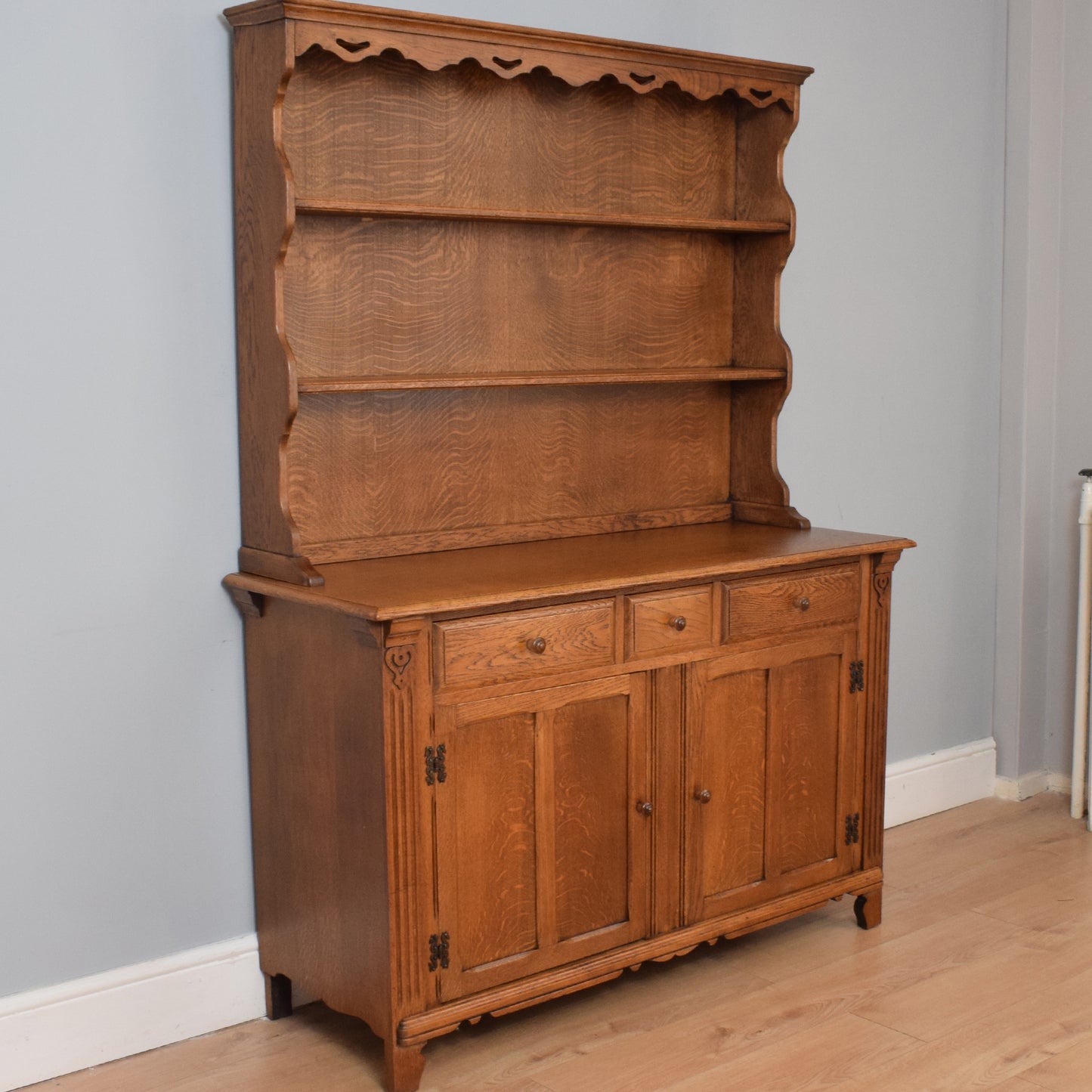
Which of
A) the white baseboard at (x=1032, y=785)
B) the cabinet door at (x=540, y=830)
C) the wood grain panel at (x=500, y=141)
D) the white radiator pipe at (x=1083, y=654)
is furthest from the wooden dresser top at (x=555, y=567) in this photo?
the white baseboard at (x=1032, y=785)

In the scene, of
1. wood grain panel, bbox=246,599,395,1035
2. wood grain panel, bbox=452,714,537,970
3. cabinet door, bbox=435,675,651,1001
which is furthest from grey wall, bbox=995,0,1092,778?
wood grain panel, bbox=246,599,395,1035

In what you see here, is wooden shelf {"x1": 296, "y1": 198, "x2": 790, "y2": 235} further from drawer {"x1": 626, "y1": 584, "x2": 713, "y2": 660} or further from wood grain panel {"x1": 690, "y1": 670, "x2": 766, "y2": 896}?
wood grain panel {"x1": 690, "y1": 670, "x2": 766, "y2": 896}

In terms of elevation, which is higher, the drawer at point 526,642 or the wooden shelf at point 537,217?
the wooden shelf at point 537,217

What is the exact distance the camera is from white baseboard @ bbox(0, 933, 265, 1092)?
2568mm

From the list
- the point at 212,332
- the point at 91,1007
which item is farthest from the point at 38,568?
the point at 91,1007

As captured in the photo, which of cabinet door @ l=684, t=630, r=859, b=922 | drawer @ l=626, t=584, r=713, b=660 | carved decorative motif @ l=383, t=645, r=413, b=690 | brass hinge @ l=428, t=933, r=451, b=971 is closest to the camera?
carved decorative motif @ l=383, t=645, r=413, b=690

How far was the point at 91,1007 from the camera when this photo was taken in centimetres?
264

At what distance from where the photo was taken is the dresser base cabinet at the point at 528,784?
8.21 feet

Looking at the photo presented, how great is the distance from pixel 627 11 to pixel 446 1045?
2.37 m

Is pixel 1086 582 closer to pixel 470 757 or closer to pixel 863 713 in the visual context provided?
pixel 863 713

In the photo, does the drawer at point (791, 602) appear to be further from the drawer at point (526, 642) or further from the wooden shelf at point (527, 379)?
the wooden shelf at point (527, 379)

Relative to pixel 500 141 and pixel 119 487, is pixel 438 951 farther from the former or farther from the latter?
pixel 500 141

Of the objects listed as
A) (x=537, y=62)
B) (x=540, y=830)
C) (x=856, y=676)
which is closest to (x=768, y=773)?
(x=856, y=676)

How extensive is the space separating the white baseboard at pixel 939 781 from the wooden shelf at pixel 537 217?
1714 mm
